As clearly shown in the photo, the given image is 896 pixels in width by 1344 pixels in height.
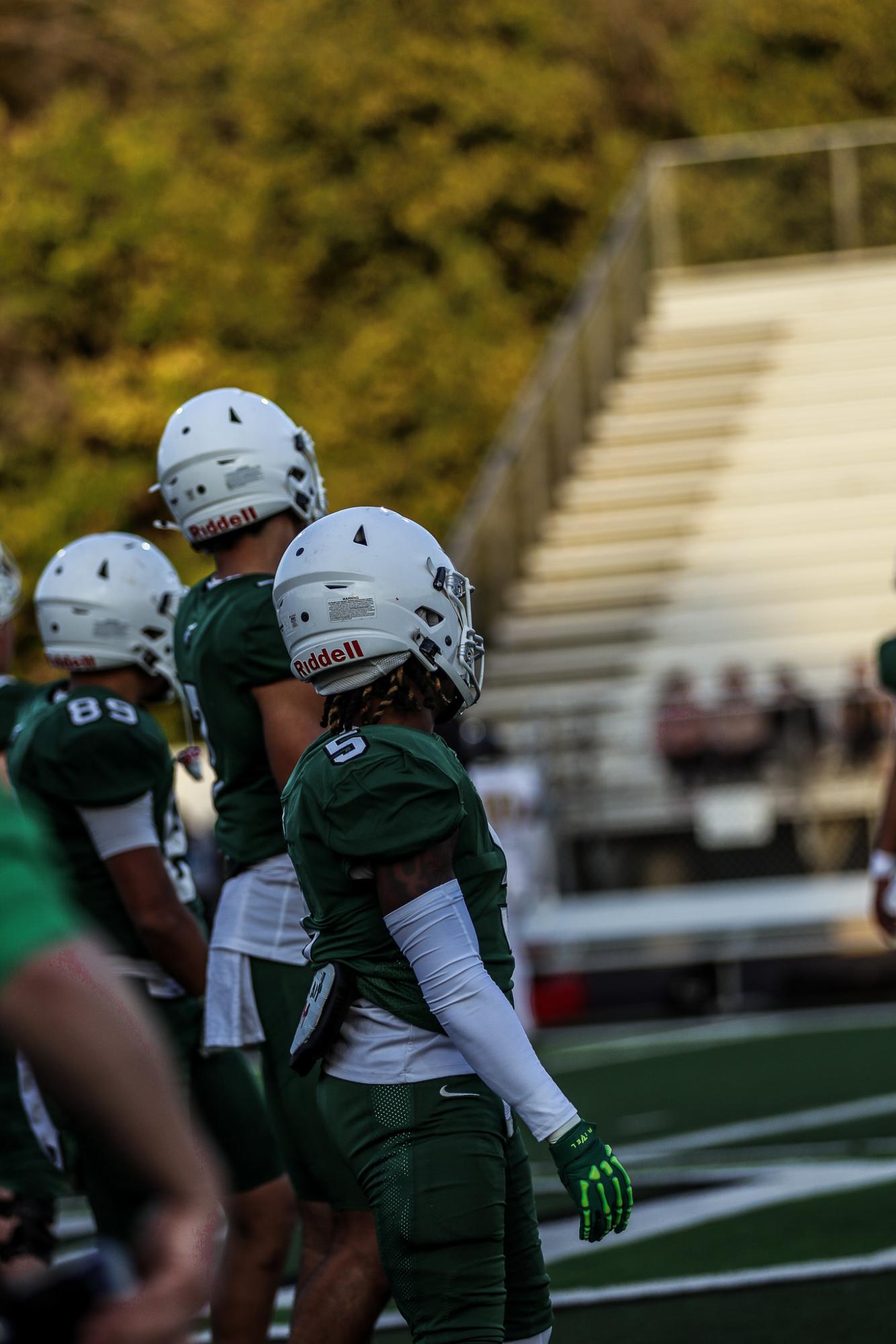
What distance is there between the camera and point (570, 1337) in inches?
199

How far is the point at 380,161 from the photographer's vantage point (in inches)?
1166

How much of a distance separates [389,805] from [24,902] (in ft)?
4.33

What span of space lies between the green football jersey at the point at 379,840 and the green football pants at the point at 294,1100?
0.43 m

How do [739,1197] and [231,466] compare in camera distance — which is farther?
[739,1197]

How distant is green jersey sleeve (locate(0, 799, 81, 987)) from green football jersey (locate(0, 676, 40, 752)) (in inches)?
122

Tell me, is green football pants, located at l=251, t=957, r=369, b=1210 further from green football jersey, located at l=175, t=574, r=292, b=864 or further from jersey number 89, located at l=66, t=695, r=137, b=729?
jersey number 89, located at l=66, t=695, r=137, b=729

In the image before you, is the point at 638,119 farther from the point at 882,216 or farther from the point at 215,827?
the point at 215,827

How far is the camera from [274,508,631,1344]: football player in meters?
3.05

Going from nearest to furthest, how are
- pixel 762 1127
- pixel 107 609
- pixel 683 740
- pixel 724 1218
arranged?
pixel 107 609 < pixel 724 1218 < pixel 762 1127 < pixel 683 740

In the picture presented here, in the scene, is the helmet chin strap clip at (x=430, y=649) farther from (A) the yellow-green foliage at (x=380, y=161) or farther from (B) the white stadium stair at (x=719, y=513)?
(A) the yellow-green foliage at (x=380, y=161)

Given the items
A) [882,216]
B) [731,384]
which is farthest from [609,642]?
[882,216]

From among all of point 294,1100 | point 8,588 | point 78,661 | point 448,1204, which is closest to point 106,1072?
point 448,1204

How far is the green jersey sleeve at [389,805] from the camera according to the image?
305 centimetres

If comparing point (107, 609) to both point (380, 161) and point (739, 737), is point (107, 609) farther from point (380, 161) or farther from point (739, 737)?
point (380, 161)
